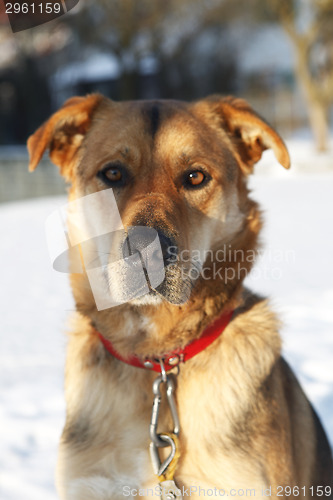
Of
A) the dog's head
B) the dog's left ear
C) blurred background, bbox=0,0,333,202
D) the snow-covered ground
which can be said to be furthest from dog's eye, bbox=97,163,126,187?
blurred background, bbox=0,0,333,202

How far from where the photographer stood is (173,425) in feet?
6.89

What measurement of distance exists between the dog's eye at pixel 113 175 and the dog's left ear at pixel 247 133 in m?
0.60

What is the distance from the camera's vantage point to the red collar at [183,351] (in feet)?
7.05

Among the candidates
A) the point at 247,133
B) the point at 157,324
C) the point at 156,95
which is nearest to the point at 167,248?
the point at 157,324

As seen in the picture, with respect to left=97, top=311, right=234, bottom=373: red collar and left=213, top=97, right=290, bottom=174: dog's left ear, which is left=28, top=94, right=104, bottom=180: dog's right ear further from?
left=97, top=311, right=234, bottom=373: red collar

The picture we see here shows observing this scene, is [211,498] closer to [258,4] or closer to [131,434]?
[131,434]

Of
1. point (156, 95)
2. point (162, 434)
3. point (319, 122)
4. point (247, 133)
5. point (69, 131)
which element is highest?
point (69, 131)

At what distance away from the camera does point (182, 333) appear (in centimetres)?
219

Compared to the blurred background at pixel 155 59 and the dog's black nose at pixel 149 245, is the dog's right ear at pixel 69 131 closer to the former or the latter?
the dog's black nose at pixel 149 245

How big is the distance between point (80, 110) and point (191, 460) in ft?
5.22

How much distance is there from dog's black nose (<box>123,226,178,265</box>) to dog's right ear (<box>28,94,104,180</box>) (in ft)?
2.42

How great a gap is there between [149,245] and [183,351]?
56cm

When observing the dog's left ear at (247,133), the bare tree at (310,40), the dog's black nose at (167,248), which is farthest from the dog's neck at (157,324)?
the bare tree at (310,40)

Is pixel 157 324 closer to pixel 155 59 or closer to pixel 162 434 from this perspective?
pixel 162 434
